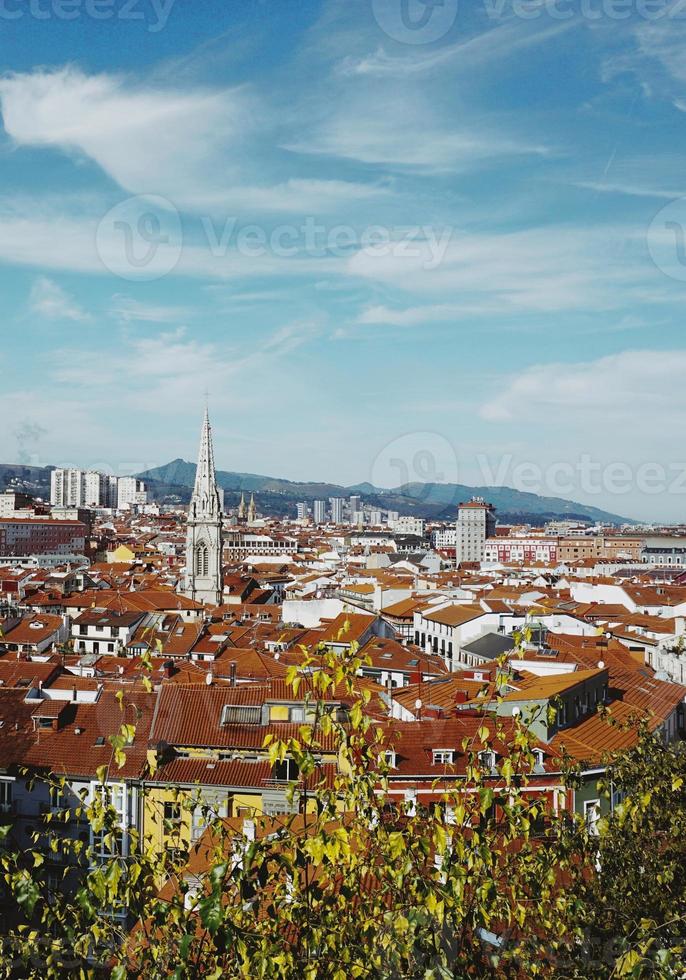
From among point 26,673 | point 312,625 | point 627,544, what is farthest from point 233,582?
point 627,544

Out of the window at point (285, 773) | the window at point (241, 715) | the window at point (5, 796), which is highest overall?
the window at point (241, 715)

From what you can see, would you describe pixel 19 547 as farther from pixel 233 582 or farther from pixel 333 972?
pixel 333 972

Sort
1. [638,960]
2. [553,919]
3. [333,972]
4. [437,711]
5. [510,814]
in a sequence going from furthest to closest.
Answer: [437,711] → [553,919] → [510,814] → [333,972] → [638,960]

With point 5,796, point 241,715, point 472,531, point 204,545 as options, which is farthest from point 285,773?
point 472,531

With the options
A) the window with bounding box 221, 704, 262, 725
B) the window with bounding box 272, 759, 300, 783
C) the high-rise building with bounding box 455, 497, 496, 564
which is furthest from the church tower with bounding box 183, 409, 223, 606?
the high-rise building with bounding box 455, 497, 496, 564

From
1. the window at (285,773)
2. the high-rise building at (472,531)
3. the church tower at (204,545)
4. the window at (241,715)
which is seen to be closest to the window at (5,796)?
the window at (241,715)

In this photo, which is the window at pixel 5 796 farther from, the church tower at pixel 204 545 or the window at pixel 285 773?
the church tower at pixel 204 545
